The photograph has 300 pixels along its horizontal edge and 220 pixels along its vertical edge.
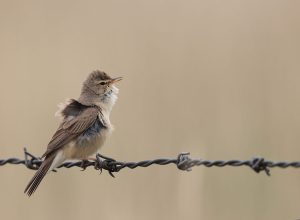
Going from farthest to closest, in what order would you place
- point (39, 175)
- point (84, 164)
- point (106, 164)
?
point (84, 164), point (106, 164), point (39, 175)

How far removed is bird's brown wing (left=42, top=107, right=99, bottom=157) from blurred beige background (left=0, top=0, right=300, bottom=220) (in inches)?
38.2

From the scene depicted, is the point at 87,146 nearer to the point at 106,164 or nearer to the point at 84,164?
the point at 84,164

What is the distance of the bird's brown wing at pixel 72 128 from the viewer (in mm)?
6090

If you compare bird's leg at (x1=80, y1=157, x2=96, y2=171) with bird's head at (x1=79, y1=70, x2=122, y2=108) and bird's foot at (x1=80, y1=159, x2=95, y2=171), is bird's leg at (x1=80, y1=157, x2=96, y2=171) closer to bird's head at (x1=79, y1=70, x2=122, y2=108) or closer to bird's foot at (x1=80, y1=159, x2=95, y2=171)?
bird's foot at (x1=80, y1=159, x2=95, y2=171)

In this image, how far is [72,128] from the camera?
627cm

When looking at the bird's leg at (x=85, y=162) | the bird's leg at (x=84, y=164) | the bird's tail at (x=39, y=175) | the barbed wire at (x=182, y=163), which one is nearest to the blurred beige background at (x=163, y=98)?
the bird's leg at (x=85, y=162)

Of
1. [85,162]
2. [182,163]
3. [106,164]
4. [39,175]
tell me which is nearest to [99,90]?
[85,162]

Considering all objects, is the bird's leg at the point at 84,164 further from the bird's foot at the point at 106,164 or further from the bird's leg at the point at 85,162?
the bird's foot at the point at 106,164

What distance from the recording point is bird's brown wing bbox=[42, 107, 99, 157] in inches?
240

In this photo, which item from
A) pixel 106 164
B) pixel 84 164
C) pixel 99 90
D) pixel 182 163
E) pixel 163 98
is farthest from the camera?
pixel 163 98

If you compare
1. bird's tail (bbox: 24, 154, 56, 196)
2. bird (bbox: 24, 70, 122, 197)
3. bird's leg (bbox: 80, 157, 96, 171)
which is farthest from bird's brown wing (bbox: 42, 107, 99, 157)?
bird's leg (bbox: 80, 157, 96, 171)

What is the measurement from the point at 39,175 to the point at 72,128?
0.72 metres

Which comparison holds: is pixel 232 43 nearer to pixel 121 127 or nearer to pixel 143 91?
pixel 143 91

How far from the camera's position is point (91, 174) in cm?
743
